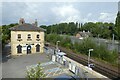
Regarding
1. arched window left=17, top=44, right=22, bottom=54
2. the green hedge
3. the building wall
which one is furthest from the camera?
arched window left=17, top=44, right=22, bottom=54

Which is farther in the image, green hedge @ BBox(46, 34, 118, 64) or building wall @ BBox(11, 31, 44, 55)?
building wall @ BBox(11, 31, 44, 55)

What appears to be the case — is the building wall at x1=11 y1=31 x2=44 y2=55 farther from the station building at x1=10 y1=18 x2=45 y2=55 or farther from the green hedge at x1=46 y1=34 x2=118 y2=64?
the green hedge at x1=46 y1=34 x2=118 y2=64

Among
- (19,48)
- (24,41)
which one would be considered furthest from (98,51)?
(19,48)

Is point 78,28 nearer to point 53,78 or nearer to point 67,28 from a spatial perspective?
point 67,28

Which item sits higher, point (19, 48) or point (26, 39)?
point (26, 39)

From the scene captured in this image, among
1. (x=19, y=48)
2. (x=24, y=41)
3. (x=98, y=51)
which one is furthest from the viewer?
(x=24, y=41)

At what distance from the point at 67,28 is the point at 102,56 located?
279ft

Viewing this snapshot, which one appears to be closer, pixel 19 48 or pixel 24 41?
pixel 19 48

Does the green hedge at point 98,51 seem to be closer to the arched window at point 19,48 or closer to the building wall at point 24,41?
the building wall at point 24,41

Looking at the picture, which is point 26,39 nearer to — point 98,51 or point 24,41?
point 24,41

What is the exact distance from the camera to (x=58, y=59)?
26.6m

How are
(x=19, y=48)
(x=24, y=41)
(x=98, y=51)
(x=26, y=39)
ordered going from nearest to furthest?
(x=98, y=51), (x=19, y=48), (x=24, y=41), (x=26, y=39)

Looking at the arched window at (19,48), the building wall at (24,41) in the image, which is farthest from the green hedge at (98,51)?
the arched window at (19,48)

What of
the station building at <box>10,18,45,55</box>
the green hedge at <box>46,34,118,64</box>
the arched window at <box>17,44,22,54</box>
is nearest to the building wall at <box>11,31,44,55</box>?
the station building at <box>10,18,45,55</box>
